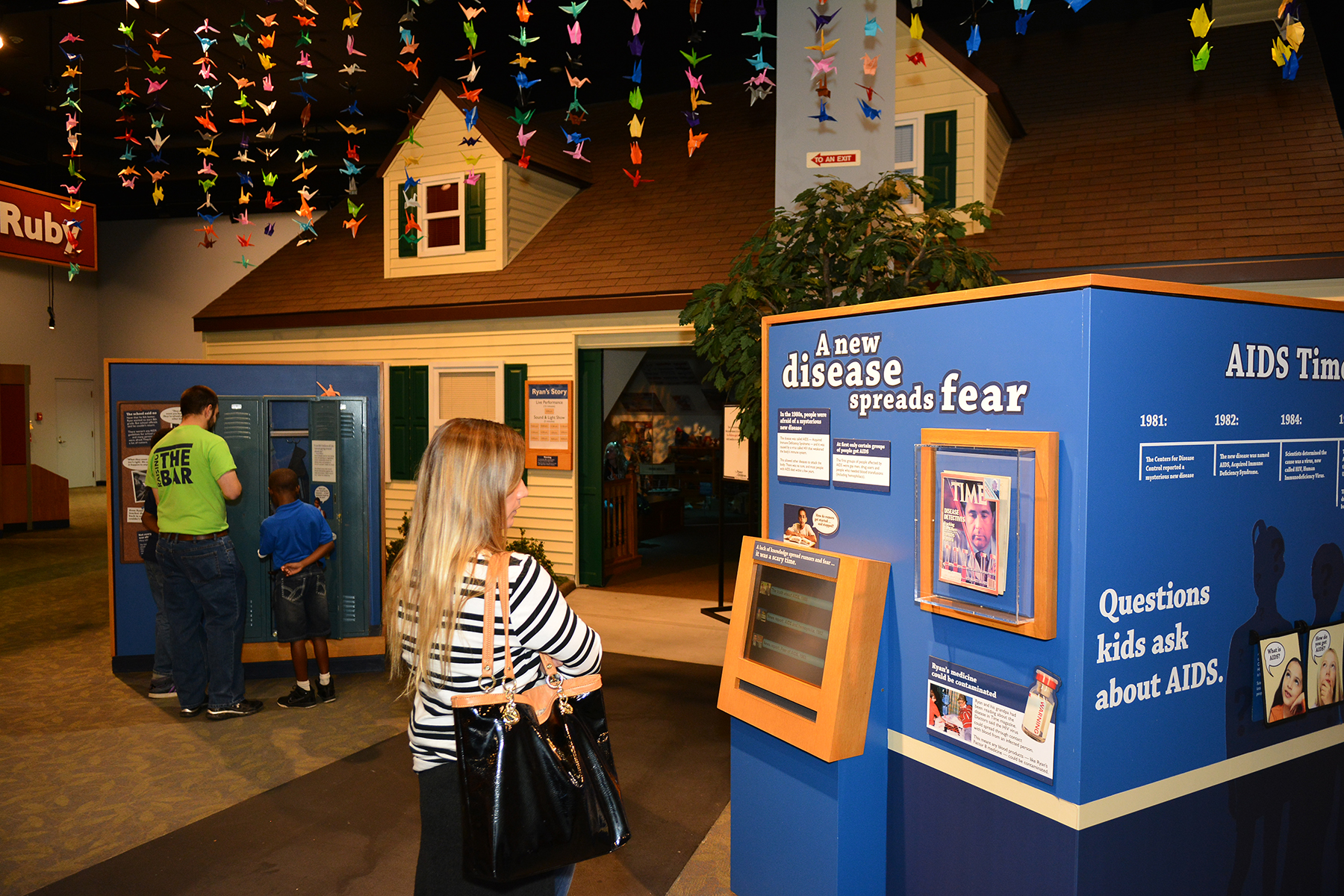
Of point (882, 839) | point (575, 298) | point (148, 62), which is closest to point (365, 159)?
point (148, 62)

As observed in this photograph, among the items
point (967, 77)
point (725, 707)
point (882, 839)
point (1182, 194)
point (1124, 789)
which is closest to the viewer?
point (1124, 789)

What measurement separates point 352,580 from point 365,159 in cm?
1037

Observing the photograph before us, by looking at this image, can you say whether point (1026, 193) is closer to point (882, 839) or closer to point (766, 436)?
point (766, 436)

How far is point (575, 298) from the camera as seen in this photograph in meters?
9.10

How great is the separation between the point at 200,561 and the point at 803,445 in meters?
4.14

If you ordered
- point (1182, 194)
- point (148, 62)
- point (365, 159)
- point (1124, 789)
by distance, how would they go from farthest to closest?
1. point (365, 159)
2. point (148, 62)
3. point (1182, 194)
4. point (1124, 789)

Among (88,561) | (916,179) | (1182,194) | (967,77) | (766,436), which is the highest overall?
(967,77)

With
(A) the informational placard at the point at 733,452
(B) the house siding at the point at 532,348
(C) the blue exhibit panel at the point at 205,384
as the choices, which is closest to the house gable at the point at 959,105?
(B) the house siding at the point at 532,348

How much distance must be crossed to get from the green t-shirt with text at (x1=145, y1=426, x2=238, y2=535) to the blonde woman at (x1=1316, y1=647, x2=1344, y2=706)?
5.40 metres

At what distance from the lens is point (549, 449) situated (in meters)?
9.41

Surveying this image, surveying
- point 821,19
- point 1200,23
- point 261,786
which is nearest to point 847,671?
point 1200,23

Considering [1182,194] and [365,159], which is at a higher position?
[365,159]

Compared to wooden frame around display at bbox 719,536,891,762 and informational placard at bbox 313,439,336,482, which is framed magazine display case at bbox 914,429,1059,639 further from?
informational placard at bbox 313,439,336,482

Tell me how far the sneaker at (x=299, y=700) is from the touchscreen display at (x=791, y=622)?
3934 mm
